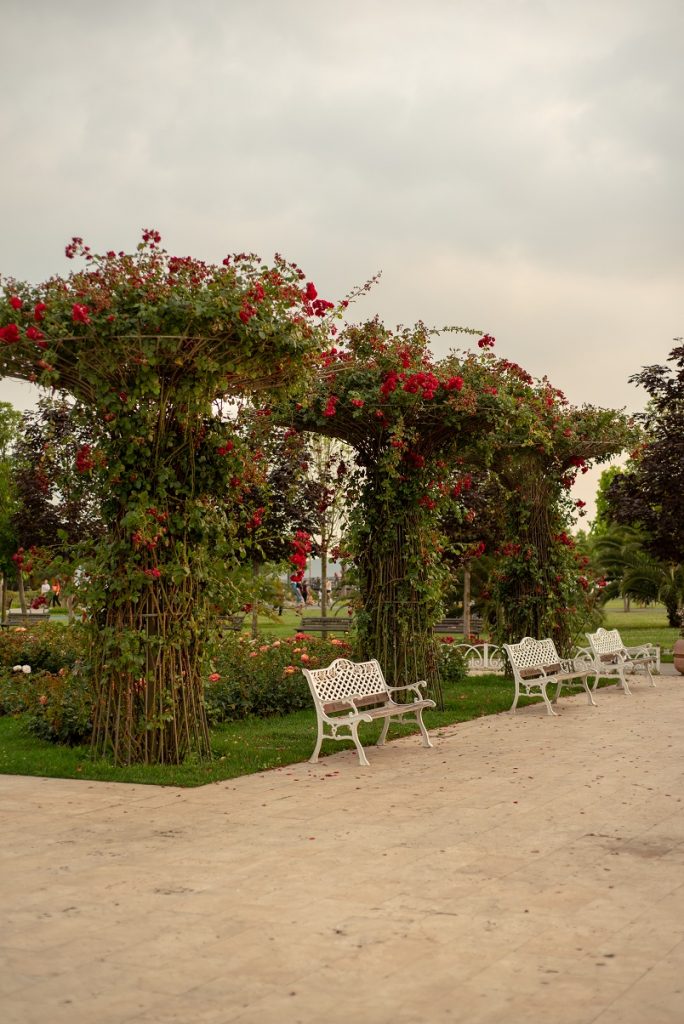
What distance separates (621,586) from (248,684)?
2090cm

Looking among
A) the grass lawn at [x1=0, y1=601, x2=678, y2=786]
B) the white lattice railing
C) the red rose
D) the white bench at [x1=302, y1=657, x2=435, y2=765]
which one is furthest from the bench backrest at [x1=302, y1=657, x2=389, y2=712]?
the white lattice railing

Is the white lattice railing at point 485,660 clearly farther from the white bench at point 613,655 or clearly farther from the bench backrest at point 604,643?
the bench backrest at point 604,643

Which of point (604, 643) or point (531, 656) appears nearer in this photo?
point (531, 656)

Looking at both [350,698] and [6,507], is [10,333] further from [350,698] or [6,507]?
[6,507]

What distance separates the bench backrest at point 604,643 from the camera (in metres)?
14.7

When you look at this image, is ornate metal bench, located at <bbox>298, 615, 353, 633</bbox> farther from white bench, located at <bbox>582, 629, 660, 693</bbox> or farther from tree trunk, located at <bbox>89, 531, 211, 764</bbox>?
tree trunk, located at <bbox>89, 531, 211, 764</bbox>

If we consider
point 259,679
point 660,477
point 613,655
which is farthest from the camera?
point 660,477

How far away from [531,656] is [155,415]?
20.7 feet

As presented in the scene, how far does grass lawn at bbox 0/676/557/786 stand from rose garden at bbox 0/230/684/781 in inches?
2.3

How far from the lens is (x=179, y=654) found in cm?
887

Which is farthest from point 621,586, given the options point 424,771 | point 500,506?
point 424,771

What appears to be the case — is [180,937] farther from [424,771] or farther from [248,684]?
[248,684]

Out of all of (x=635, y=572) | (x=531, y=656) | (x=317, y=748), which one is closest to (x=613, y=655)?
(x=531, y=656)

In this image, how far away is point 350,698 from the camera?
9727 mm
